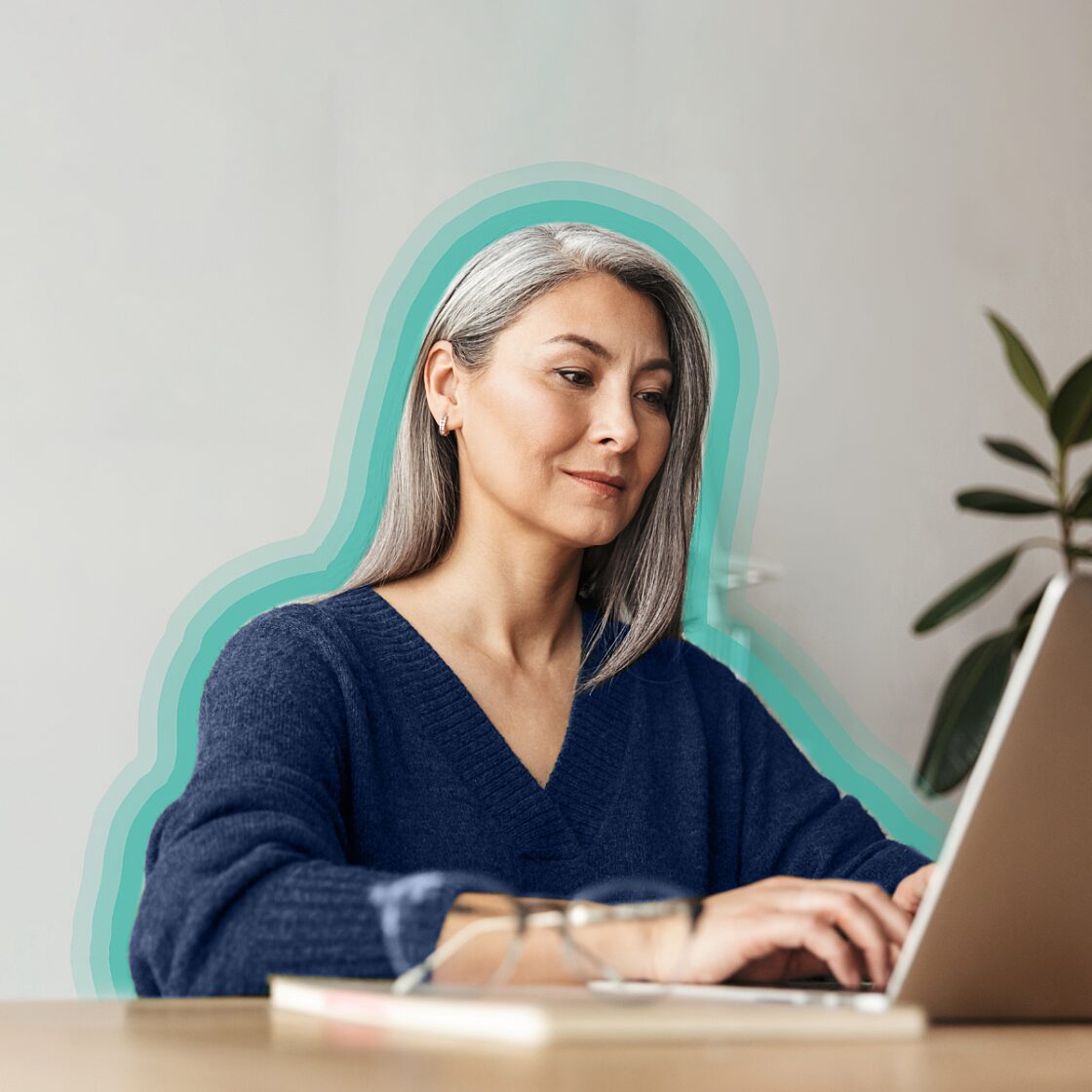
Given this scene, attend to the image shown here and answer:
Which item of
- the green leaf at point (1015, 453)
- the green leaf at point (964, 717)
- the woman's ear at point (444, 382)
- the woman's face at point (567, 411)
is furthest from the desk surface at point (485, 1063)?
the green leaf at point (1015, 453)

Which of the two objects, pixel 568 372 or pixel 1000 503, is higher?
pixel 568 372

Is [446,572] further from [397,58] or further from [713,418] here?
[397,58]

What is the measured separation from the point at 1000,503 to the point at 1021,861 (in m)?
1.76

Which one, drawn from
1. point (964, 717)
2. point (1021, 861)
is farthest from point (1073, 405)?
point (1021, 861)

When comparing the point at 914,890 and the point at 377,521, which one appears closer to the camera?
the point at 914,890

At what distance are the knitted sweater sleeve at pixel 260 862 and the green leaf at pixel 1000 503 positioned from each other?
1.35 m

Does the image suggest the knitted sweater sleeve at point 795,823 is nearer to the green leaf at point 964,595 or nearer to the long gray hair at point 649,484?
the long gray hair at point 649,484

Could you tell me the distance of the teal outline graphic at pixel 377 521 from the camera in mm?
1851

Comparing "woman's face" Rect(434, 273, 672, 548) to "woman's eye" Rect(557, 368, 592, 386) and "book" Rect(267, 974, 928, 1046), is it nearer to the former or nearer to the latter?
"woman's eye" Rect(557, 368, 592, 386)

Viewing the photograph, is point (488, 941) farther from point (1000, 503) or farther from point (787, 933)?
point (1000, 503)

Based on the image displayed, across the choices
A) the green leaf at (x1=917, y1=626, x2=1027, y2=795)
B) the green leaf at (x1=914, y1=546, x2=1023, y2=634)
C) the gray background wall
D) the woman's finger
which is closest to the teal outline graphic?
the gray background wall

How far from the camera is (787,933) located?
0.75 m

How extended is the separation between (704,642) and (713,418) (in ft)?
1.23

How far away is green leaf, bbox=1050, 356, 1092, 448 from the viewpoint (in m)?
2.25
